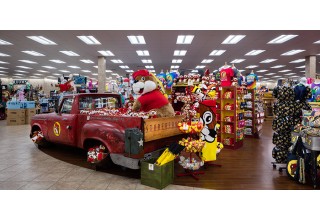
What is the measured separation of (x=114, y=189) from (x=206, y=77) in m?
4.17

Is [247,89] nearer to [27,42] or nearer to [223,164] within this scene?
[223,164]

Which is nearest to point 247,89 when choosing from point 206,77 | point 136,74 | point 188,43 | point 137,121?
point 206,77

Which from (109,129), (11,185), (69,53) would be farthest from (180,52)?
(11,185)

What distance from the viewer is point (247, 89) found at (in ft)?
25.4

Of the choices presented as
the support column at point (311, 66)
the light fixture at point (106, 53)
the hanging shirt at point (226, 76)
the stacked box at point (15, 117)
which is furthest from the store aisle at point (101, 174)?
the support column at point (311, 66)

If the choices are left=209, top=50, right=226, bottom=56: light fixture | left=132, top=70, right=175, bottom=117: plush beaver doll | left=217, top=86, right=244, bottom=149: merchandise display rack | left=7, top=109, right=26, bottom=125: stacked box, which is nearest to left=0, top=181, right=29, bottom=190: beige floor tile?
left=132, top=70, right=175, bottom=117: plush beaver doll

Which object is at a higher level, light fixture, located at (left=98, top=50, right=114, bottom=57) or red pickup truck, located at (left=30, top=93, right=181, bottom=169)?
light fixture, located at (left=98, top=50, right=114, bottom=57)

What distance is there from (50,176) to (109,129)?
4.29ft

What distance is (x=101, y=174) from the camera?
149 inches

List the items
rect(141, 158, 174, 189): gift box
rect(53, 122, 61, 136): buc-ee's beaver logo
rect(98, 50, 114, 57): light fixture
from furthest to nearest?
1. rect(98, 50, 114, 57): light fixture
2. rect(53, 122, 61, 136): buc-ee's beaver logo
3. rect(141, 158, 174, 189): gift box

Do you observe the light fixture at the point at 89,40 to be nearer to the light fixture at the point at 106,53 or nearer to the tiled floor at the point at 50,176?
the light fixture at the point at 106,53

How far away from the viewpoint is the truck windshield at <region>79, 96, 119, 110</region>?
14.9 ft

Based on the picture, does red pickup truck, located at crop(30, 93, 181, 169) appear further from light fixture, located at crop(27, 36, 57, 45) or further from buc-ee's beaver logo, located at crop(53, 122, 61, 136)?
light fixture, located at crop(27, 36, 57, 45)

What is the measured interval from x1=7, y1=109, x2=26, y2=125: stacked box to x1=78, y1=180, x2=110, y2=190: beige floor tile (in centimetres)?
925
